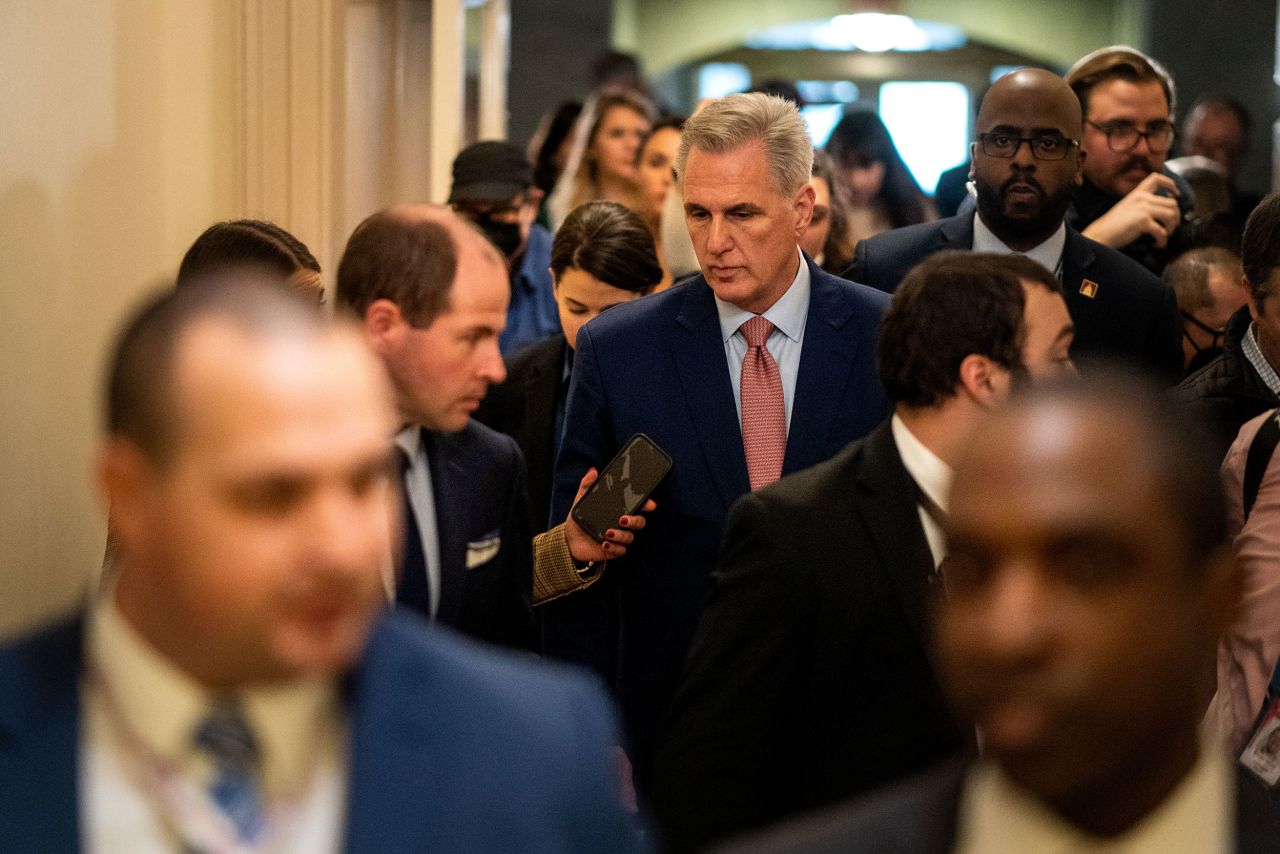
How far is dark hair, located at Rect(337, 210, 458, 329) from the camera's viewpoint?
2988 millimetres

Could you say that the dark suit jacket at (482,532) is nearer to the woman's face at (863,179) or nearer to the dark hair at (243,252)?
the dark hair at (243,252)

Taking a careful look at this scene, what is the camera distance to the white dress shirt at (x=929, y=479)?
115 inches

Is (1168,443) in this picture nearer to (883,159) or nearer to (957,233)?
(957,233)

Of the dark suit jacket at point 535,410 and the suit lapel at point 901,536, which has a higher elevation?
the suit lapel at point 901,536

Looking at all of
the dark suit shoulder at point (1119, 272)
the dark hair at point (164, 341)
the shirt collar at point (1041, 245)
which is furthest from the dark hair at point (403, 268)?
the dark suit shoulder at point (1119, 272)

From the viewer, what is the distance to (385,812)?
1771 millimetres

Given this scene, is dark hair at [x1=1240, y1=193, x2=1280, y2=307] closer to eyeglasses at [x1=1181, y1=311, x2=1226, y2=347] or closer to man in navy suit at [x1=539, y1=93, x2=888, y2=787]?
man in navy suit at [x1=539, y1=93, x2=888, y2=787]

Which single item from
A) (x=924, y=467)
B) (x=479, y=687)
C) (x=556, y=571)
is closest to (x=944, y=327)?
(x=924, y=467)

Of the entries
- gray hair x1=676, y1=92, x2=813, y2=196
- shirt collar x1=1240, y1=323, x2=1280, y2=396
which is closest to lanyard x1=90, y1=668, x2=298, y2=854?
Result: gray hair x1=676, y1=92, x2=813, y2=196

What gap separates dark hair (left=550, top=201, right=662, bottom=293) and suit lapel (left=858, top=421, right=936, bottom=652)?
6.78 feet

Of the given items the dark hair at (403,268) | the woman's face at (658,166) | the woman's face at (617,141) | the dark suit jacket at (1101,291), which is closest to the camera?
the dark hair at (403,268)

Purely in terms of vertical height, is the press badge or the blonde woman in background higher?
the blonde woman in background

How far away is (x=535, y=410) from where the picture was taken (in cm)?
514

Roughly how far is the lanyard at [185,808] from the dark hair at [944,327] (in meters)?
1.52
